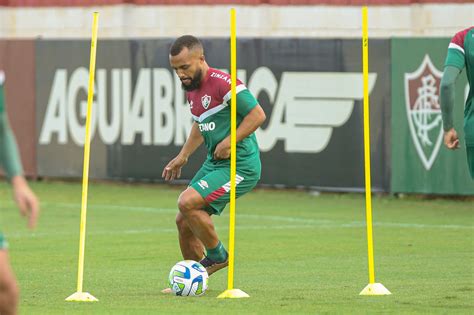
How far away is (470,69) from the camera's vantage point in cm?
992

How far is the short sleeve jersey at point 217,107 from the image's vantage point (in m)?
11.5

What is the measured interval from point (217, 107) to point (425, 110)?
9.90m

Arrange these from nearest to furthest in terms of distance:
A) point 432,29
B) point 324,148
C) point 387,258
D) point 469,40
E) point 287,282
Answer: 1. point 469,40
2. point 287,282
3. point 387,258
4. point 324,148
5. point 432,29

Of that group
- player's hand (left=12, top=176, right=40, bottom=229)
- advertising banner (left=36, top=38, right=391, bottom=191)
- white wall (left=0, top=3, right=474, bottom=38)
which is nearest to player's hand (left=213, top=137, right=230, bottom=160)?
player's hand (left=12, top=176, right=40, bottom=229)

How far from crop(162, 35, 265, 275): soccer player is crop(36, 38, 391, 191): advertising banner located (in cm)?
1003

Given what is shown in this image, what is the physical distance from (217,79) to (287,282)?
1938 mm

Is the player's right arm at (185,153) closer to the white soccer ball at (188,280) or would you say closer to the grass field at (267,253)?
the grass field at (267,253)

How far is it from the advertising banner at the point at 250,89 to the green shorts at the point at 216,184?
10.1 meters

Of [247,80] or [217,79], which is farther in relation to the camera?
[247,80]

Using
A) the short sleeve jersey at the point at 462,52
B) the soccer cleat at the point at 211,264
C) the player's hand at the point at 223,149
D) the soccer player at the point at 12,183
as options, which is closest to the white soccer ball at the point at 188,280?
the soccer cleat at the point at 211,264

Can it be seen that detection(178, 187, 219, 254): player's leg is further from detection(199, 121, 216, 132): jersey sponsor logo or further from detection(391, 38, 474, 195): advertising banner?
detection(391, 38, 474, 195): advertising banner

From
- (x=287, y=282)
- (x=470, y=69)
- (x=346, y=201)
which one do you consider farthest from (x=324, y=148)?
(x=470, y=69)

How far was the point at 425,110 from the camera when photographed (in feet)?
69.3

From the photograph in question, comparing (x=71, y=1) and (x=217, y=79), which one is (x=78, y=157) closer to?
(x=71, y=1)
